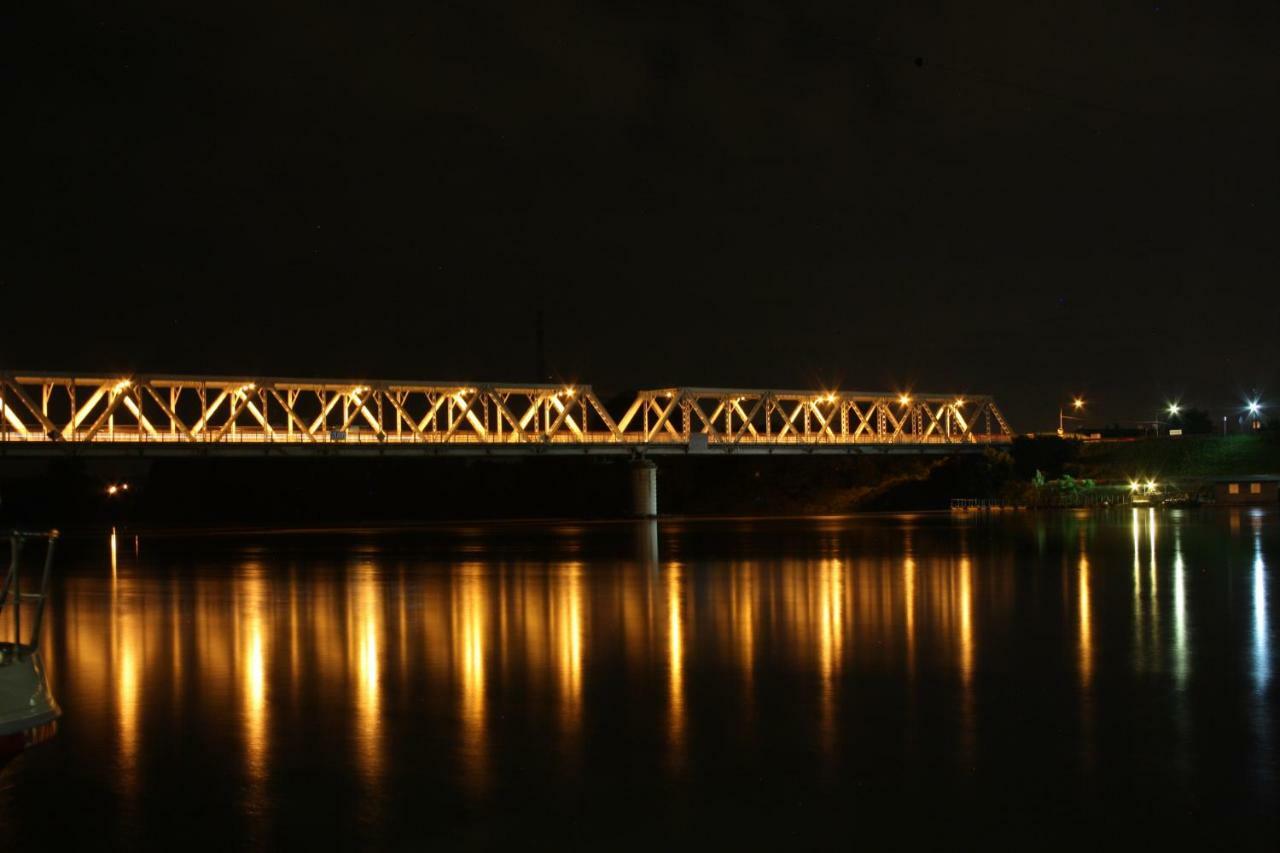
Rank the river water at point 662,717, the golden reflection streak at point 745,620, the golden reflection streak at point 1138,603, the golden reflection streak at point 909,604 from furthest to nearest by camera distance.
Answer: the golden reflection streak at point 1138,603 < the golden reflection streak at point 909,604 < the golden reflection streak at point 745,620 < the river water at point 662,717

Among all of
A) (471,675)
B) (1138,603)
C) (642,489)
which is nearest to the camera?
(471,675)

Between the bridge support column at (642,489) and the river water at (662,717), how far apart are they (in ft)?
277

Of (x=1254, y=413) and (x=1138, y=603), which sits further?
(x=1254, y=413)

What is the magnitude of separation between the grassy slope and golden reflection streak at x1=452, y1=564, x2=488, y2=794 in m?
109

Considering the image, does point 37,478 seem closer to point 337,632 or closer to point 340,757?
point 337,632

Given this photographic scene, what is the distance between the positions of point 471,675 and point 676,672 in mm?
2909

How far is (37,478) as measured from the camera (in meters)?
144

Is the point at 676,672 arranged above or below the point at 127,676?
below

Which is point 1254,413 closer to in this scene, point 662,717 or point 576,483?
point 576,483

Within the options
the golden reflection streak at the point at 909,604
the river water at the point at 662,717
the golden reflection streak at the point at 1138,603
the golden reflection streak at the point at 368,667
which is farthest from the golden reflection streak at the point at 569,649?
the golden reflection streak at the point at 1138,603

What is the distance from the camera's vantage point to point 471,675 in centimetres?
1866

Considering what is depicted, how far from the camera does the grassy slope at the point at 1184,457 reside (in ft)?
423

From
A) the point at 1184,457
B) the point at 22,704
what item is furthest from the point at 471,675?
the point at 1184,457

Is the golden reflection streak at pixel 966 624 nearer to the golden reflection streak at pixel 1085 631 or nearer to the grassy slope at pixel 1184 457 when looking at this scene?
the golden reflection streak at pixel 1085 631
